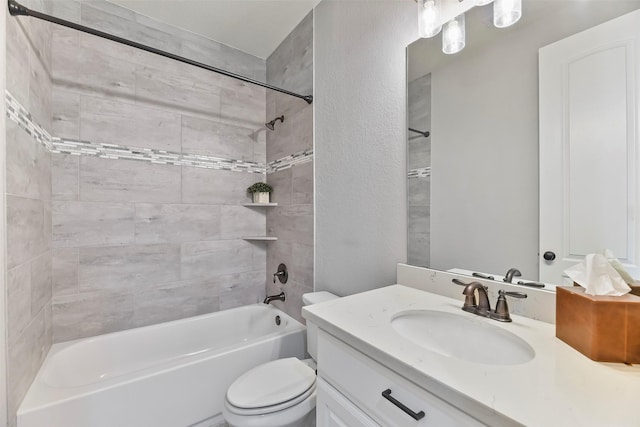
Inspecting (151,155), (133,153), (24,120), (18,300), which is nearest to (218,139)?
(151,155)

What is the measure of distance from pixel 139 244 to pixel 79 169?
60 centimetres

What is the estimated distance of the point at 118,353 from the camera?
1.77 m

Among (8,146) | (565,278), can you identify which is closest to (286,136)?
(8,146)

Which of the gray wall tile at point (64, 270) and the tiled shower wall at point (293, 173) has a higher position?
the tiled shower wall at point (293, 173)

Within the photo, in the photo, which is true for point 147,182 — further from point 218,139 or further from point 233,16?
point 233,16

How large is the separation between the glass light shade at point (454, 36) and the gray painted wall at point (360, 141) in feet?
0.58

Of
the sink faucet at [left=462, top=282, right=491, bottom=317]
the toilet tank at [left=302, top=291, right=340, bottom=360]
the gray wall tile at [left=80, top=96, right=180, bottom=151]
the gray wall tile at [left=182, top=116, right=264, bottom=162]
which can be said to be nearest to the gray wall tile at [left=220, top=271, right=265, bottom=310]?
the toilet tank at [left=302, top=291, right=340, bottom=360]

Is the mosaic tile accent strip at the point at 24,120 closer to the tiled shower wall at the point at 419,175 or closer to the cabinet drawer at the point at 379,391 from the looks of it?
the cabinet drawer at the point at 379,391

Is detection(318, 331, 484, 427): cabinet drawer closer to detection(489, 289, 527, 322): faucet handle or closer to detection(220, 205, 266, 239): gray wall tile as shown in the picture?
detection(489, 289, 527, 322): faucet handle

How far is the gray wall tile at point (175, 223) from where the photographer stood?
1.96 m

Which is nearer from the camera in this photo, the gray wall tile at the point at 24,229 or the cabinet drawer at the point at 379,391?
the cabinet drawer at the point at 379,391

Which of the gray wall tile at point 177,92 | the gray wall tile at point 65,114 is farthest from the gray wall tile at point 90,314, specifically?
the gray wall tile at point 177,92

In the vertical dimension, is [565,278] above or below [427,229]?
below

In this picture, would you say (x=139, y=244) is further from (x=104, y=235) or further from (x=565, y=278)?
(x=565, y=278)
